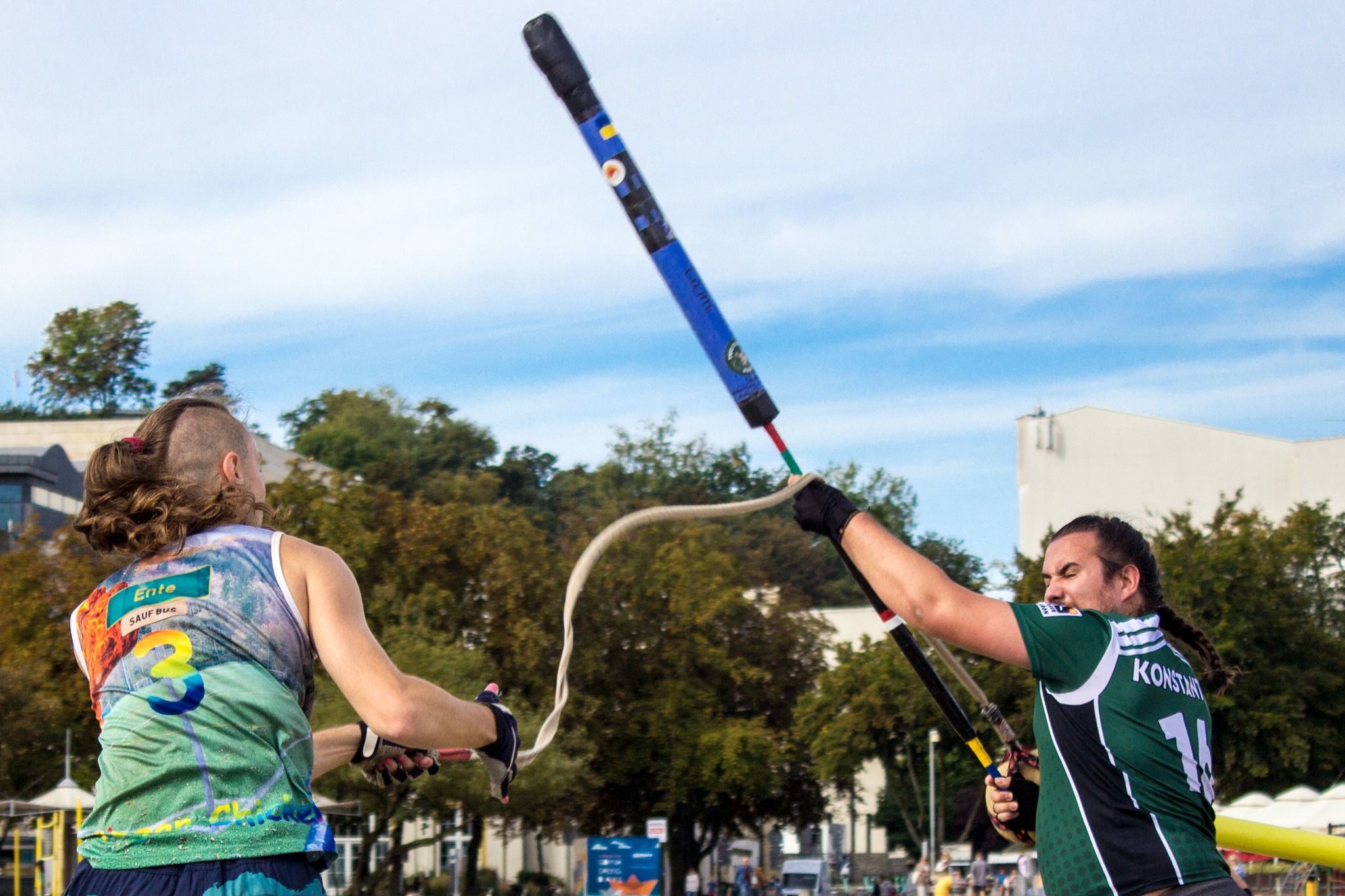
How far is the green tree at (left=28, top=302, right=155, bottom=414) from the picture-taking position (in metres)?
83.1

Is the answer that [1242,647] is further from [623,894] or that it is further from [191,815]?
[191,815]

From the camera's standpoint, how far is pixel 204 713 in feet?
9.01

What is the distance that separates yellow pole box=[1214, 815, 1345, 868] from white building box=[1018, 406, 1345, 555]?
4590 centimetres

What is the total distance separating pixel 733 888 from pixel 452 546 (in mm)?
13538

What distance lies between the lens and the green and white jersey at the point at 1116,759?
3447mm

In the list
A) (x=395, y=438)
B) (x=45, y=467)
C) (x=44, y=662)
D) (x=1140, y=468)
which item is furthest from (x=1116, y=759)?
(x=395, y=438)

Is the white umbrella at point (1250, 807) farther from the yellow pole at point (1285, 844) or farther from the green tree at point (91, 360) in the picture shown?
the green tree at point (91, 360)

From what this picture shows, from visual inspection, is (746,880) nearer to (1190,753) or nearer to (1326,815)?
(1326,815)

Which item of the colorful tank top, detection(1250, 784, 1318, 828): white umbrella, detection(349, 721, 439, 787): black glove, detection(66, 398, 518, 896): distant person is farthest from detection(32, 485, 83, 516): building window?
the colorful tank top

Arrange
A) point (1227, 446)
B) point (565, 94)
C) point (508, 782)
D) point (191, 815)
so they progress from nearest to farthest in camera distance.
→ 1. point (191, 815)
2. point (508, 782)
3. point (565, 94)
4. point (1227, 446)

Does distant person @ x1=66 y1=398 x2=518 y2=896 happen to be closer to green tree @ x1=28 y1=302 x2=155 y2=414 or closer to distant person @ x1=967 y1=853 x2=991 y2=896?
distant person @ x1=967 y1=853 x2=991 y2=896

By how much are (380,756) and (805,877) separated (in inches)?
1534

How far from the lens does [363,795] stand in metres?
25.8

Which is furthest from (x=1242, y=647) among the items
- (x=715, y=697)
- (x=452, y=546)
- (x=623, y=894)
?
(x=452, y=546)
